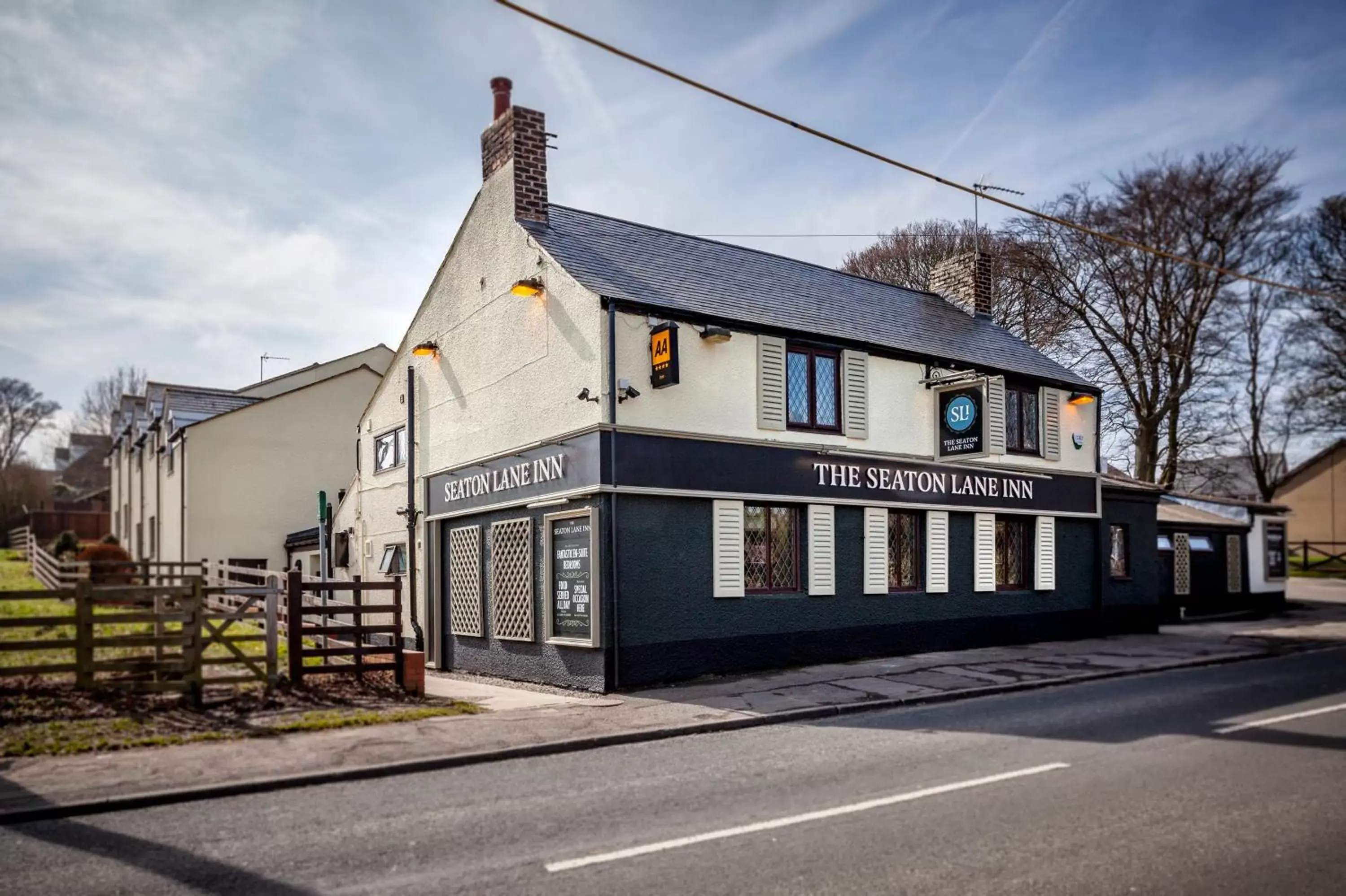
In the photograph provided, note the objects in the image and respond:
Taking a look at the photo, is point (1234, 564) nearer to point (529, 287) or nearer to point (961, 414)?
point (961, 414)

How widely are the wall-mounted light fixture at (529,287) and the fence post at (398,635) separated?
5.03m

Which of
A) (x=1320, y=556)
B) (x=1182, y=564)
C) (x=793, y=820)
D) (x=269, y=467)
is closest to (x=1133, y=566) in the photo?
(x=1182, y=564)

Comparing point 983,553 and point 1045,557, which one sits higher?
point 983,553

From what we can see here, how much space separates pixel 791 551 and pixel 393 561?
385 inches

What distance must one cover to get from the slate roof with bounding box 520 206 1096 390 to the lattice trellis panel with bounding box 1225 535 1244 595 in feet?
36.0

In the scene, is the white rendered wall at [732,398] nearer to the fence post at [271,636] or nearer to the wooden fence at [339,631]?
the wooden fence at [339,631]

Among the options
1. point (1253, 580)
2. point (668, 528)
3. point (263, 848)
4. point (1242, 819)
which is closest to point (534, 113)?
point (668, 528)

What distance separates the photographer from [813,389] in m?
16.8

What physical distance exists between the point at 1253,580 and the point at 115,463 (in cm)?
4948

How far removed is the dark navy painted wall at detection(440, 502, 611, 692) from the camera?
1388cm

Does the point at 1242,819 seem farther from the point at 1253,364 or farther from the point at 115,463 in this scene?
the point at 115,463

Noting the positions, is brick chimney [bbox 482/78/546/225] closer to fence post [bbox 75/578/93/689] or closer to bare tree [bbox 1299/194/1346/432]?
fence post [bbox 75/578/93/689]

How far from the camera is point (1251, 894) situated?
542 cm

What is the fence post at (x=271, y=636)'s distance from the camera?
12.4 metres
